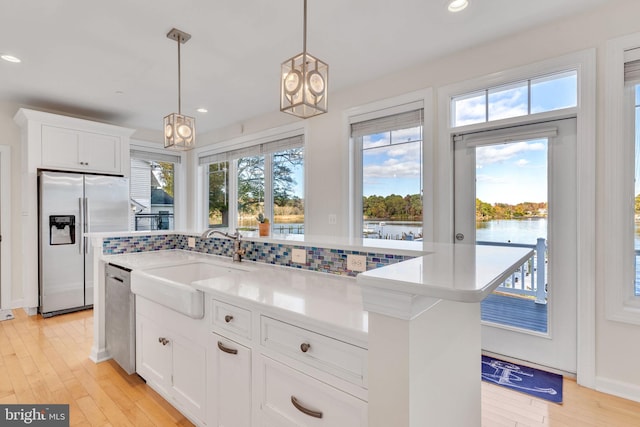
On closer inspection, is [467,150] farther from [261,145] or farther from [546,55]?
[261,145]

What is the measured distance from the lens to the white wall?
2086mm

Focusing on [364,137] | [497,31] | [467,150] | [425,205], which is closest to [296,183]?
[364,137]

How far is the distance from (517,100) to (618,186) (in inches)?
37.5

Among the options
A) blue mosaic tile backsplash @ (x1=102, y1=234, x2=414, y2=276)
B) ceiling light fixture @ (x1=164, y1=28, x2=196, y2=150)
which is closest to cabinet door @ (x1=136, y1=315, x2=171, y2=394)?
blue mosaic tile backsplash @ (x1=102, y1=234, x2=414, y2=276)

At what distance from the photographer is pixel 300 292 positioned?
1403mm

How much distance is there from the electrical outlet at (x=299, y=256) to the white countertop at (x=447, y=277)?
921mm

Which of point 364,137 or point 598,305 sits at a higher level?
point 364,137

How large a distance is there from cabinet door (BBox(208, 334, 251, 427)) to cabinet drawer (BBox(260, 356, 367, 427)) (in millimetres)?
103

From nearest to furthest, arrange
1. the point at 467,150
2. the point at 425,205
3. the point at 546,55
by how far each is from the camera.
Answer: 1. the point at 546,55
2. the point at 467,150
3. the point at 425,205

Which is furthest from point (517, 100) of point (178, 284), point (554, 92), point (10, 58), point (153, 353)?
point (10, 58)

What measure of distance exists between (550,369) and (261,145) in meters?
4.08

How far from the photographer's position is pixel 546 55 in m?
2.37

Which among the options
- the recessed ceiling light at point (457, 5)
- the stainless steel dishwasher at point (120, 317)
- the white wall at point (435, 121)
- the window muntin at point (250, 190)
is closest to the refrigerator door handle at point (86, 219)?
the white wall at point (435, 121)

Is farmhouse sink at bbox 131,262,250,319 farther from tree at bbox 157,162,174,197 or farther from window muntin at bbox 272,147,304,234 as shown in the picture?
tree at bbox 157,162,174,197
